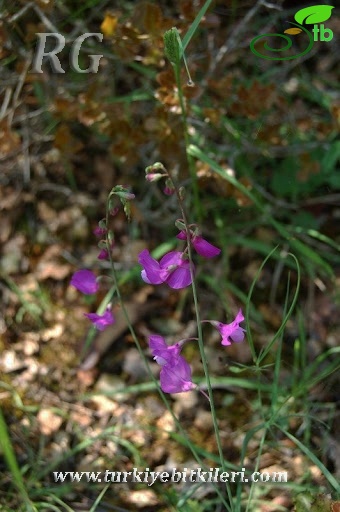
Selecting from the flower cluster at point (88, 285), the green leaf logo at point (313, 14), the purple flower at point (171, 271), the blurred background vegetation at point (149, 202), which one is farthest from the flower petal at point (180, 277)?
the green leaf logo at point (313, 14)

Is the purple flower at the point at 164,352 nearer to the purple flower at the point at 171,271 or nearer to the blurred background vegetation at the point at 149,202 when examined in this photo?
the purple flower at the point at 171,271

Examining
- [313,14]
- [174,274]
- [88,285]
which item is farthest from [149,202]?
[174,274]

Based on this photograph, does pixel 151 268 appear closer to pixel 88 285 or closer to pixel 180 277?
pixel 180 277

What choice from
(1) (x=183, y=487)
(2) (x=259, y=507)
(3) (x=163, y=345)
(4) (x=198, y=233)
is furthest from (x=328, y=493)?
(4) (x=198, y=233)

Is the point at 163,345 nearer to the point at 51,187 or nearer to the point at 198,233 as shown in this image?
the point at 198,233

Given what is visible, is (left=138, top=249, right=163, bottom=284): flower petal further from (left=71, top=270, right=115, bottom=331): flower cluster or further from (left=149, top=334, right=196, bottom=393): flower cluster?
(left=71, top=270, right=115, bottom=331): flower cluster

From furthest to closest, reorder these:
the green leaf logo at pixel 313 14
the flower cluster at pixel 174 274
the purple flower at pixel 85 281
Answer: the green leaf logo at pixel 313 14, the purple flower at pixel 85 281, the flower cluster at pixel 174 274
